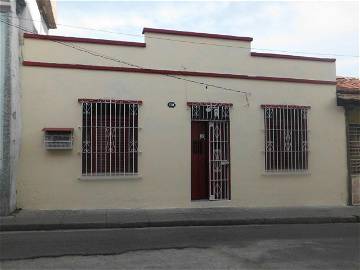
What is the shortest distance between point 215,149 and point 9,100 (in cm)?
516

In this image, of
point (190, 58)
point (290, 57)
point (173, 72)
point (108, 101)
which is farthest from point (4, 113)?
point (290, 57)

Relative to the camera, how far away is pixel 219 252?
7.51m

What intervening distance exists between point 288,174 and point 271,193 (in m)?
0.70

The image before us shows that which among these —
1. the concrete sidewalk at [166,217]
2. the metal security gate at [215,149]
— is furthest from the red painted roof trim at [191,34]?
the concrete sidewalk at [166,217]

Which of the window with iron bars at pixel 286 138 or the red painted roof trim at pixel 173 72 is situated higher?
the red painted roof trim at pixel 173 72

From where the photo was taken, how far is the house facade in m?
11.2

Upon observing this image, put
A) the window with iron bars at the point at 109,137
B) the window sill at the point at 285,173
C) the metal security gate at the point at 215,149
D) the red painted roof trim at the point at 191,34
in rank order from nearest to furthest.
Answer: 1. the window with iron bars at the point at 109,137
2. the red painted roof trim at the point at 191,34
3. the metal security gate at the point at 215,149
4. the window sill at the point at 285,173

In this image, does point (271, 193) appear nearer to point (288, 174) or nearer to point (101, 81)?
point (288, 174)

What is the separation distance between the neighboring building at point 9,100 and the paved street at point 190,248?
1617 millimetres

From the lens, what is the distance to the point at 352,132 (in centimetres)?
1366

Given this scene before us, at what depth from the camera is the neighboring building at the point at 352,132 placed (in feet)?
44.0

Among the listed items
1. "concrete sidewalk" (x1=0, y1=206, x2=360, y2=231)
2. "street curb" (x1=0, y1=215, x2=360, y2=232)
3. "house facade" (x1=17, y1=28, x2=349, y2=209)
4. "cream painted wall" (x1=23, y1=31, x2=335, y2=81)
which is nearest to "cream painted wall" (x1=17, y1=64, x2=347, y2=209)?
"house facade" (x1=17, y1=28, x2=349, y2=209)

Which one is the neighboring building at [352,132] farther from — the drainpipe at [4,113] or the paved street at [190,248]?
the drainpipe at [4,113]

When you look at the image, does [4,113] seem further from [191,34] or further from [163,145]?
[191,34]
